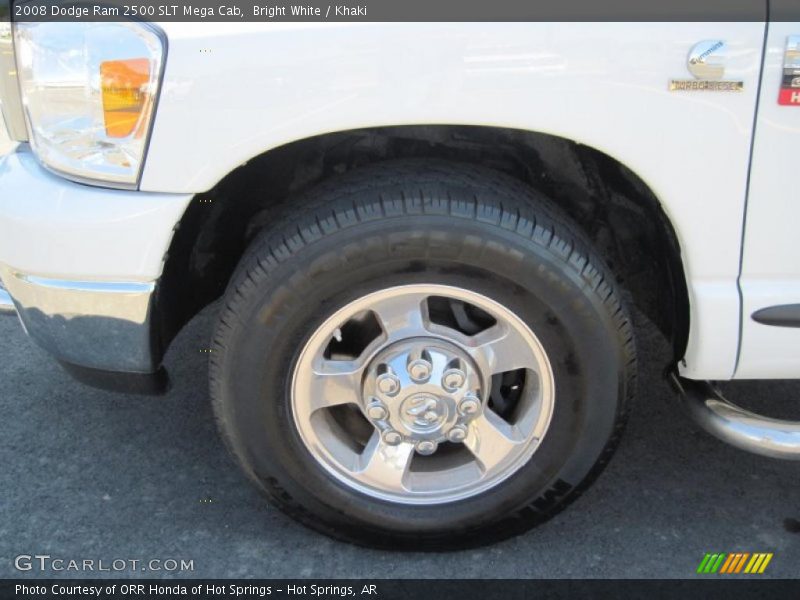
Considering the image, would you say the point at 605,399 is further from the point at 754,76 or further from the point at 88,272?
the point at 88,272

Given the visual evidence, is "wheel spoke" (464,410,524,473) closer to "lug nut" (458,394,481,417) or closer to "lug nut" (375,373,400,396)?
"lug nut" (458,394,481,417)

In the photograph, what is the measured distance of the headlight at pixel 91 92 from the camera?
2055 mm

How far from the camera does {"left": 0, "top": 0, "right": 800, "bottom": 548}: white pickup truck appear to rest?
201 cm

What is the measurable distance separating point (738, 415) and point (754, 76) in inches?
34.3

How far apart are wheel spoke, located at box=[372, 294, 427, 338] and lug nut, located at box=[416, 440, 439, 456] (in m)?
0.32

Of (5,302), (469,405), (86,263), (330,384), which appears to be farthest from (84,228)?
(469,405)

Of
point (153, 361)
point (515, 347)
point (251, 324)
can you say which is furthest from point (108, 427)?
point (515, 347)

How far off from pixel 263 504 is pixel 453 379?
A: 791 millimetres

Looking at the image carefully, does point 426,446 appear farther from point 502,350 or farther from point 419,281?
point 419,281

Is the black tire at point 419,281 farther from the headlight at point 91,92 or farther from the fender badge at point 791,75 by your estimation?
the fender badge at point 791,75

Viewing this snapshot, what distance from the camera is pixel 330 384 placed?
239 cm
